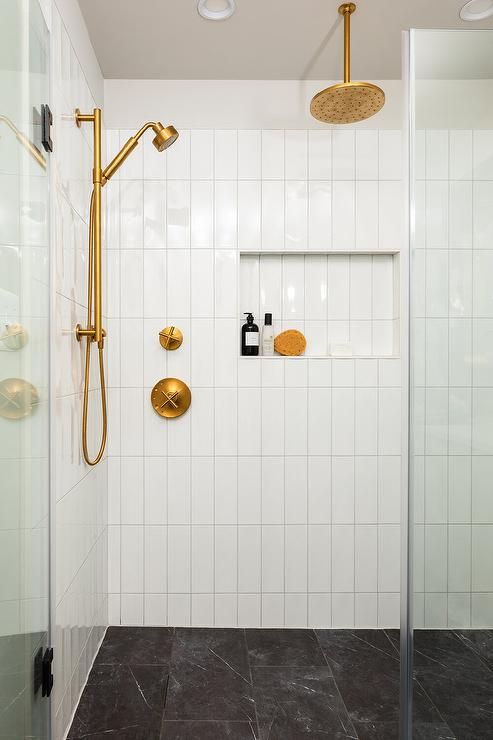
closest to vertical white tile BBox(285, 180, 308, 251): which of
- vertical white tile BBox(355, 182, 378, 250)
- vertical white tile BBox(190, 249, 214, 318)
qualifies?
vertical white tile BBox(355, 182, 378, 250)

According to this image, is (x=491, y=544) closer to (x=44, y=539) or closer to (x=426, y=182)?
(x=426, y=182)

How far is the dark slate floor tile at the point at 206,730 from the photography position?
63.8 inches

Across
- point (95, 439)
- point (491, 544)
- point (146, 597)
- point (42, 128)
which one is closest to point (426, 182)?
point (491, 544)

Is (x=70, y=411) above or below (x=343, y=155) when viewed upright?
below

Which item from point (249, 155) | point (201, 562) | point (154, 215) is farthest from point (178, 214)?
point (201, 562)

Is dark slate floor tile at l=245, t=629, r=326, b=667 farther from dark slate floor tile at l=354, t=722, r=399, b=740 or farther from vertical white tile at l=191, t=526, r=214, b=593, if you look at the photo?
dark slate floor tile at l=354, t=722, r=399, b=740

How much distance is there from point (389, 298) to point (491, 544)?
5.16 ft

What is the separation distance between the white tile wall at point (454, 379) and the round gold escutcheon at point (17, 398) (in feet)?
2.72

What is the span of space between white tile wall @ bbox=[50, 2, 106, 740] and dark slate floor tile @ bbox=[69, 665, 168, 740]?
0.05 m

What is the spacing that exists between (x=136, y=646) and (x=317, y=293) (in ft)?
5.59

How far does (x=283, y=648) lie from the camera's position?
215cm

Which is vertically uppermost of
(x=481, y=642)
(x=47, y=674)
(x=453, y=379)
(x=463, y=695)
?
(x=453, y=379)

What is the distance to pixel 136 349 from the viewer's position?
2320mm

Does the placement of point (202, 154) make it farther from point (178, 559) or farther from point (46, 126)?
point (178, 559)
